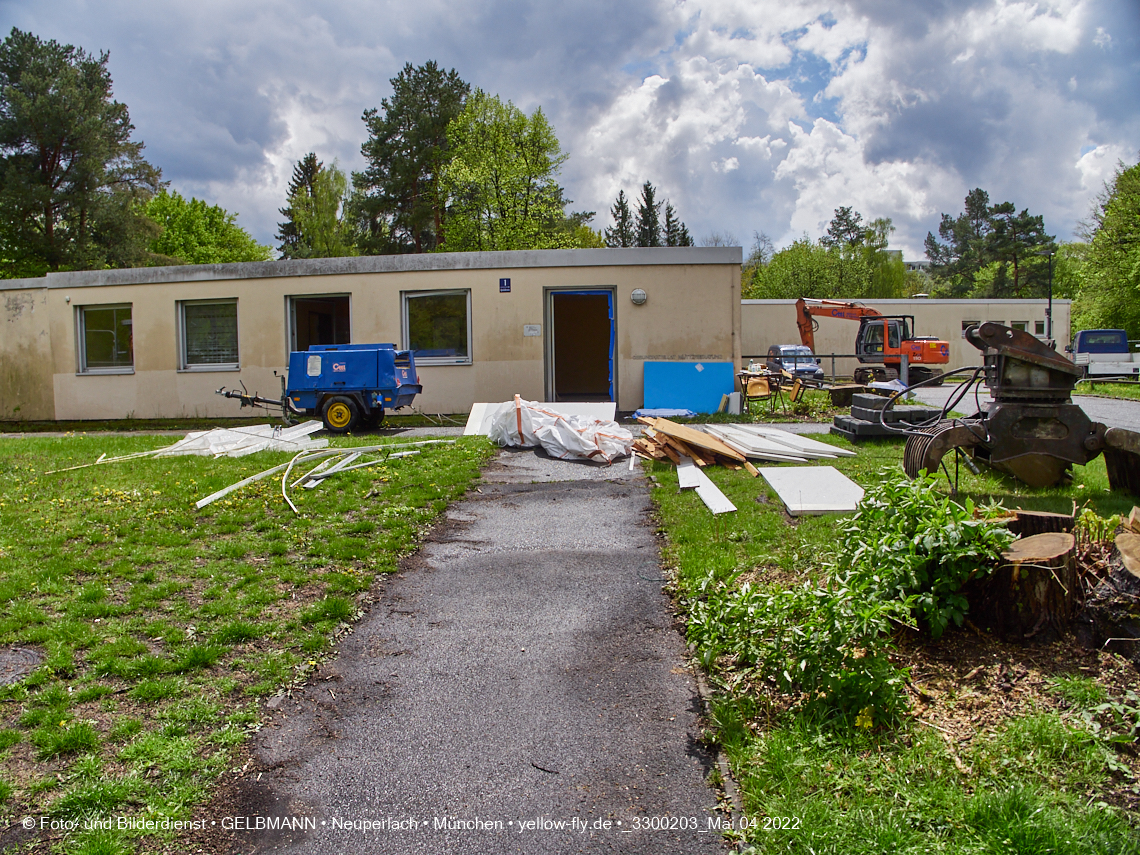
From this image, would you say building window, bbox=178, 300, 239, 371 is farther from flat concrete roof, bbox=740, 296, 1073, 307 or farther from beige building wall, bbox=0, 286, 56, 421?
flat concrete roof, bbox=740, 296, 1073, 307

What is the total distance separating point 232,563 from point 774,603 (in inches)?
155

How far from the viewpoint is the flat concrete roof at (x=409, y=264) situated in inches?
587

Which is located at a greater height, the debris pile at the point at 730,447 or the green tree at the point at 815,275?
the green tree at the point at 815,275

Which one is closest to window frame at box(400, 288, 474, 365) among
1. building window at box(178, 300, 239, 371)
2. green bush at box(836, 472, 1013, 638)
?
building window at box(178, 300, 239, 371)

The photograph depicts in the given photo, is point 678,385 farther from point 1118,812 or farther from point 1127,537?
point 1118,812

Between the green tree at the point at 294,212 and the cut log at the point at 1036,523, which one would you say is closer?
the cut log at the point at 1036,523

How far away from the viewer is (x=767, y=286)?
49156 mm

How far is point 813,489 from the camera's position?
253 inches

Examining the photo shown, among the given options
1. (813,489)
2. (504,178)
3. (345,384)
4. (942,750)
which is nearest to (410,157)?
(504,178)

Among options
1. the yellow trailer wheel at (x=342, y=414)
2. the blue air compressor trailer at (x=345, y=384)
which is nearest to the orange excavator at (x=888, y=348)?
the blue air compressor trailer at (x=345, y=384)

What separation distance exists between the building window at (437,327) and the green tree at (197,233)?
41.0m

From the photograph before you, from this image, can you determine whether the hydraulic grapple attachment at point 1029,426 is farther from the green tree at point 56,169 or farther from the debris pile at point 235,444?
the green tree at point 56,169

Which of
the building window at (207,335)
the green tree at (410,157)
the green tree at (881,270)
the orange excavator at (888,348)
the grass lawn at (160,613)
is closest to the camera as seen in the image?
the grass lawn at (160,613)

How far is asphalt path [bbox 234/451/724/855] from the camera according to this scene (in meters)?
2.40
